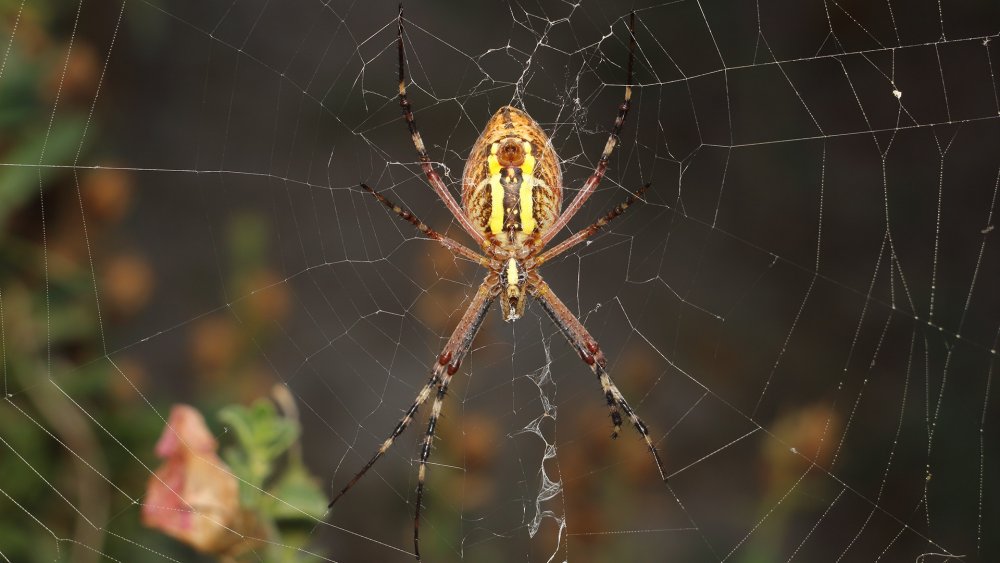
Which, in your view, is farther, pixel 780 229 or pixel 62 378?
pixel 780 229

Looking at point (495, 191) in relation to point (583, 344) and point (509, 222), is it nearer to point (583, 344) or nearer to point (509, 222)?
point (509, 222)

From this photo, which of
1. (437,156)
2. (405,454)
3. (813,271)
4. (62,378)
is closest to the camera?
(62,378)

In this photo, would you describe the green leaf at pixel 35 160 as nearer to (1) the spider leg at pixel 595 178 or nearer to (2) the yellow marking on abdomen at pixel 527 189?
(2) the yellow marking on abdomen at pixel 527 189

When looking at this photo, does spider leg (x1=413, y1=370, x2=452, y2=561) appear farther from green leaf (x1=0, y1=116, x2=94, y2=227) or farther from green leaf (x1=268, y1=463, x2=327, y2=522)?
green leaf (x1=0, y1=116, x2=94, y2=227)

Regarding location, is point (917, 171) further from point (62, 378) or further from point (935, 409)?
point (62, 378)

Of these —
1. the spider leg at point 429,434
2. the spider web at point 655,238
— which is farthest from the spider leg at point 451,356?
the spider web at point 655,238

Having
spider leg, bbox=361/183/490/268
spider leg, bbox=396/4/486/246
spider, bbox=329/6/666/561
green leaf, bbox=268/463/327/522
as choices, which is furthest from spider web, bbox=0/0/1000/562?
green leaf, bbox=268/463/327/522

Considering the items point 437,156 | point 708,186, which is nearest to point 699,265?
point 708,186

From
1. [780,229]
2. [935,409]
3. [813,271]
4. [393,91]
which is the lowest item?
[935,409]
